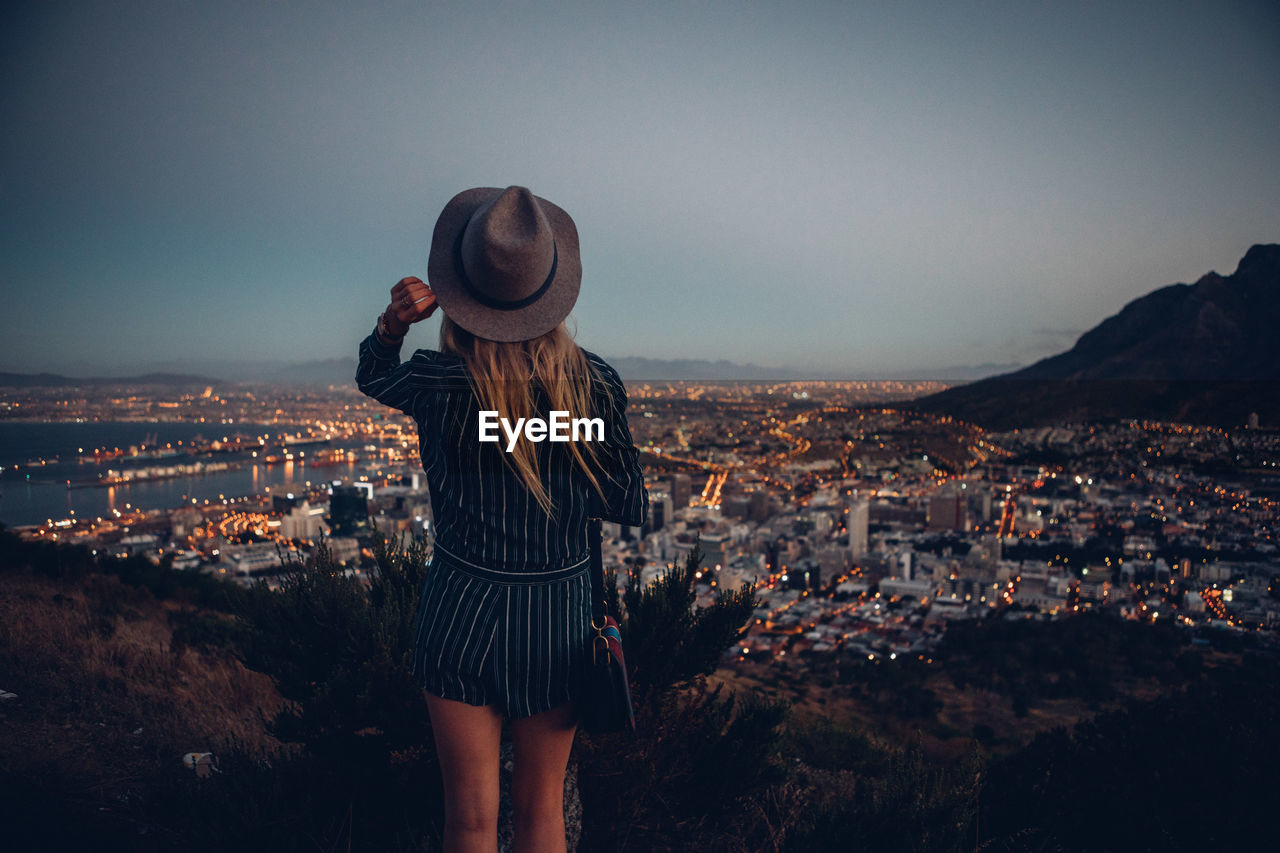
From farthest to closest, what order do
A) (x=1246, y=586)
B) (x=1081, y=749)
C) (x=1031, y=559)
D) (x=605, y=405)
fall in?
(x=1031, y=559), (x=1246, y=586), (x=1081, y=749), (x=605, y=405)

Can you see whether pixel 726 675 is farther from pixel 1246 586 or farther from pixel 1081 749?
pixel 1246 586

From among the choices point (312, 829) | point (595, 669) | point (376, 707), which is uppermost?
point (595, 669)

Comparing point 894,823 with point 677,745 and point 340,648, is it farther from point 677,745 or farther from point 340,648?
point 340,648

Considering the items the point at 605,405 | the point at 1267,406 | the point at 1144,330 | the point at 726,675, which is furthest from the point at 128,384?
the point at 1144,330

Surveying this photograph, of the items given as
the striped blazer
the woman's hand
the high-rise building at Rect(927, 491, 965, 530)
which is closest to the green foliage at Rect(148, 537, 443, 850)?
the striped blazer

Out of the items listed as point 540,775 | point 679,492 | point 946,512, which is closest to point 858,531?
point 946,512

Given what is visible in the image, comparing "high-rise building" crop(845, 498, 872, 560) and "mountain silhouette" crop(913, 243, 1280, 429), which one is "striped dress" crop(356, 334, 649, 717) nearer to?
"mountain silhouette" crop(913, 243, 1280, 429)

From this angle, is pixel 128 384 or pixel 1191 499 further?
pixel 1191 499

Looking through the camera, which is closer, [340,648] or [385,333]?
[385,333]
